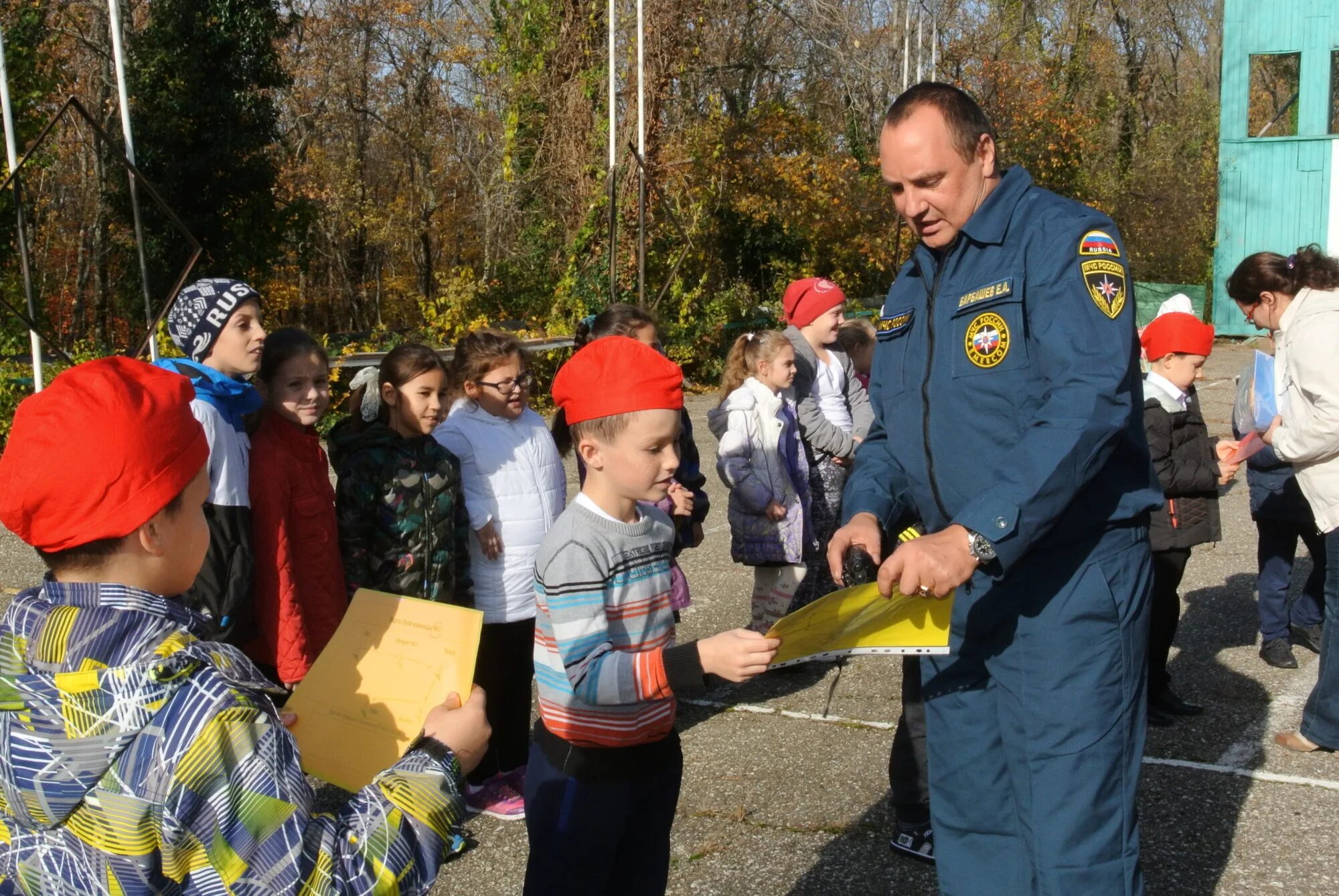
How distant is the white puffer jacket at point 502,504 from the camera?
14.5 ft

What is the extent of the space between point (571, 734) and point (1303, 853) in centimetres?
269

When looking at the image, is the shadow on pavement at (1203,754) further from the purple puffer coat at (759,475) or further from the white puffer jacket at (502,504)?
the white puffer jacket at (502,504)

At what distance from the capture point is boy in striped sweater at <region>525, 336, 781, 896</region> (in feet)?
8.65

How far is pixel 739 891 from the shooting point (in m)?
3.74

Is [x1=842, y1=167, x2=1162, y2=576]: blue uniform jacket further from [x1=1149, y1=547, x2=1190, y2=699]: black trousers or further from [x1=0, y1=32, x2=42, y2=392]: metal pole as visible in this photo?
[x1=0, y1=32, x2=42, y2=392]: metal pole

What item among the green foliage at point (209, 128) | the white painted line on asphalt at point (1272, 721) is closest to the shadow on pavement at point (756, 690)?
the white painted line on asphalt at point (1272, 721)

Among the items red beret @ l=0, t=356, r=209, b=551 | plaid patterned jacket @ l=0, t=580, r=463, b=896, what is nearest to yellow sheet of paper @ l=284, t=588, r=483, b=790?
plaid patterned jacket @ l=0, t=580, r=463, b=896

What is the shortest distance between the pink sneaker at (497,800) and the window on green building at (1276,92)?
2353 centimetres

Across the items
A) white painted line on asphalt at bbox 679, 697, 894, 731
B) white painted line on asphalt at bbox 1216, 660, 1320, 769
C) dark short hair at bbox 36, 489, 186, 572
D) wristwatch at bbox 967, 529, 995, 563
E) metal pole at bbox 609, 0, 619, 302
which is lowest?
white painted line on asphalt at bbox 679, 697, 894, 731

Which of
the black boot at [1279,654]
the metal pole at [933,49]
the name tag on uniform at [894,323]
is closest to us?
the name tag on uniform at [894,323]

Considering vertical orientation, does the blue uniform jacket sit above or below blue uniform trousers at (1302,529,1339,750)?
above

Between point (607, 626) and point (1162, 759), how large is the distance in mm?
3068

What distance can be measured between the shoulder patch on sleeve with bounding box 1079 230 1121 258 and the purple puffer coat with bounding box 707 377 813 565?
3.03m

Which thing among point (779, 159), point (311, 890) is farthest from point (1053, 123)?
point (311, 890)
